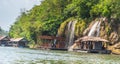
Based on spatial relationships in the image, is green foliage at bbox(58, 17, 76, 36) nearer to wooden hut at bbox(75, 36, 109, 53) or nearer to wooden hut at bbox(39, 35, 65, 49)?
wooden hut at bbox(39, 35, 65, 49)

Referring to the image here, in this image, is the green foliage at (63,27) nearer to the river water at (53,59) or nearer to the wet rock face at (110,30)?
the wet rock face at (110,30)

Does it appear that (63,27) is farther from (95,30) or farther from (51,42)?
(95,30)

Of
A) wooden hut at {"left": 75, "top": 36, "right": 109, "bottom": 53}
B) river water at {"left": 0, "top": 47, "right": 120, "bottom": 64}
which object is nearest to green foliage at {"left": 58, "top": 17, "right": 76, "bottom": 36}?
wooden hut at {"left": 75, "top": 36, "right": 109, "bottom": 53}

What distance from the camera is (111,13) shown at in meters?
78.6

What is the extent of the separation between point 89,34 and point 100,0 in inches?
432

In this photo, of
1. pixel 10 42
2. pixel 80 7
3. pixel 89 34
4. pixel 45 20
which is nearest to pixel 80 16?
pixel 80 7

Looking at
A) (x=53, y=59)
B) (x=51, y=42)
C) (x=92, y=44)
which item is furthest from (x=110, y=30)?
(x=53, y=59)

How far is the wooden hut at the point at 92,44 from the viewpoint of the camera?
2849 inches

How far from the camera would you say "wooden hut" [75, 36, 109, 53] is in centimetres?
7238

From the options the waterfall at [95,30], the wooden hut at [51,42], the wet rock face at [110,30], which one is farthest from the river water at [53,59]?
the wooden hut at [51,42]

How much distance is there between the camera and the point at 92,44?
7788cm

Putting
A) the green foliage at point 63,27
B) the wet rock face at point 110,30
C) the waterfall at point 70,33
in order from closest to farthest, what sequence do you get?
the wet rock face at point 110,30, the waterfall at point 70,33, the green foliage at point 63,27

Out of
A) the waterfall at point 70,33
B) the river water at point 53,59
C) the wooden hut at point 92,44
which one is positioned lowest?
the river water at point 53,59

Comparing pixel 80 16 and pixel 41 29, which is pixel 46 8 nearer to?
pixel 41 29
